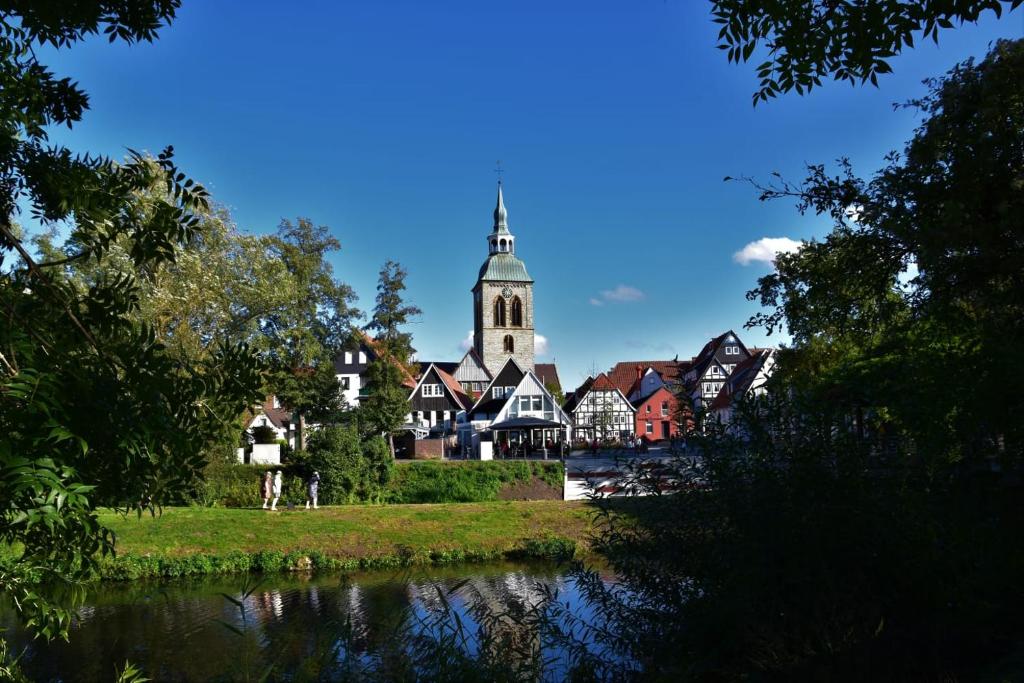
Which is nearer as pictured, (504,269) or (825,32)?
(825,32)

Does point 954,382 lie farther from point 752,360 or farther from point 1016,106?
point 752,360

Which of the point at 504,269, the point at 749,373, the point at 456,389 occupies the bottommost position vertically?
the point at 749,373

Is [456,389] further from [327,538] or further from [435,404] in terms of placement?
[327,538]

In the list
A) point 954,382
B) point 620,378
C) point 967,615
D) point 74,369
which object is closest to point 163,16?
point 74,369

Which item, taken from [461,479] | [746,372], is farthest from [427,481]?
[746,372]

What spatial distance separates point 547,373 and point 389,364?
48688 mm

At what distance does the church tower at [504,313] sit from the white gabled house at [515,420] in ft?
65.2

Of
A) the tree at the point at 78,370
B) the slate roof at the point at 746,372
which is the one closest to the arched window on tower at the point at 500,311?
the slate roof at the point at 746,372

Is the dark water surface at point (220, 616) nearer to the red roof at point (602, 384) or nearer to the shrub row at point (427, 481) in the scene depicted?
the shrub row at point (427, 481)

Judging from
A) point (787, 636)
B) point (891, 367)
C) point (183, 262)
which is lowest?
point (787, 636)

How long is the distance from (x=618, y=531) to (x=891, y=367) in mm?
5242

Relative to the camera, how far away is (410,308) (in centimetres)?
5100

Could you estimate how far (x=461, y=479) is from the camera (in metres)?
37.1

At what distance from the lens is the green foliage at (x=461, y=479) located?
118 ft
